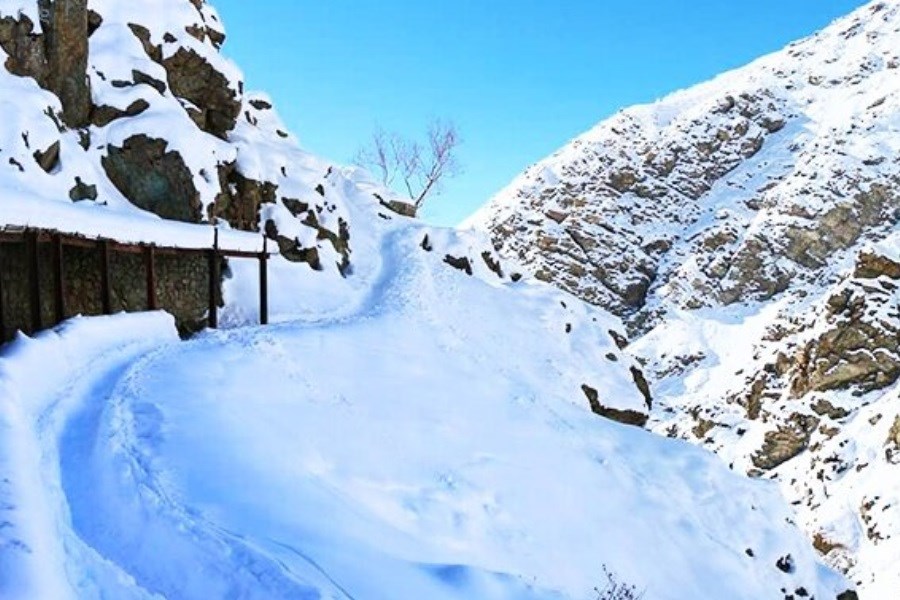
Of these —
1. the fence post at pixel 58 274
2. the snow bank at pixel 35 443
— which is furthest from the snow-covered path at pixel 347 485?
the fence post at pixel 58 274

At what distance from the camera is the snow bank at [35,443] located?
12.7 ft

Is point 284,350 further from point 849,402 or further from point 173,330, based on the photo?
point 849,402

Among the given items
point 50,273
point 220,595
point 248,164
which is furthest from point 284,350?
point 248,164

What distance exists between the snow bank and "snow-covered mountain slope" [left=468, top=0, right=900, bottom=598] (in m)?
39.9

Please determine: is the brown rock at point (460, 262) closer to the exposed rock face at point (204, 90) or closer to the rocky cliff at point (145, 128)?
the rocky cliff at point (145, 128)

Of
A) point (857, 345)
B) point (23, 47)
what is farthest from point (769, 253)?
point (23, 47)

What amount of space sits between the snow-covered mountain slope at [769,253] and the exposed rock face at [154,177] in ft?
124

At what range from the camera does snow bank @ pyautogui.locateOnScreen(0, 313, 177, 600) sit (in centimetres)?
387

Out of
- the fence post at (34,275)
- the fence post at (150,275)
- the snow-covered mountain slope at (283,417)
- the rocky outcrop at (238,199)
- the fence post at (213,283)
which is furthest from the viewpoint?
the rocky outcrop at (238,199)

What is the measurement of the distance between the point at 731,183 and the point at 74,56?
11458cm

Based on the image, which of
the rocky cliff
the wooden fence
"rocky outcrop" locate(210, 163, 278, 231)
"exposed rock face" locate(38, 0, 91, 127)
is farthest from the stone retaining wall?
"exposed rock face" locate(38, 0, 91, 127)

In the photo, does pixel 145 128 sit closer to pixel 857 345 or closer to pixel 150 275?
pixel 150 275

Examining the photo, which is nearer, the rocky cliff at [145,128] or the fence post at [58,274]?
the fence post at [58,274]

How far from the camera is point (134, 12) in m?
21.2
